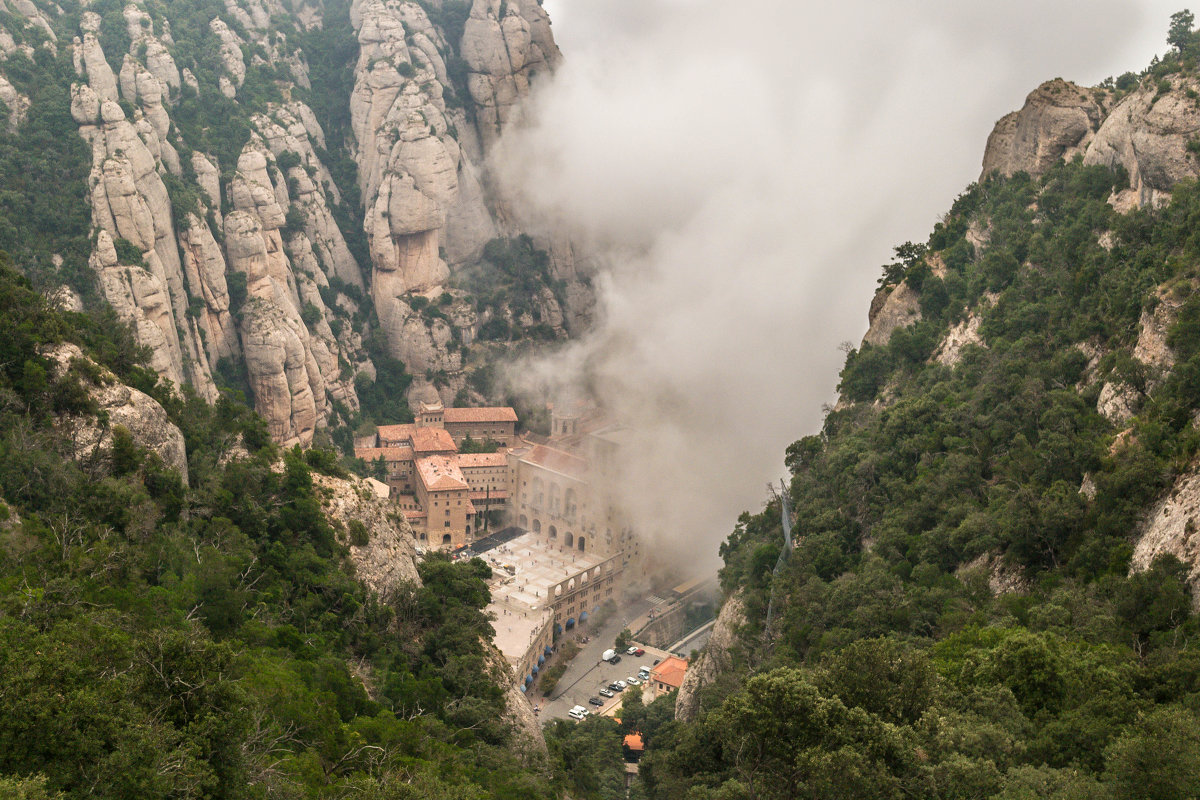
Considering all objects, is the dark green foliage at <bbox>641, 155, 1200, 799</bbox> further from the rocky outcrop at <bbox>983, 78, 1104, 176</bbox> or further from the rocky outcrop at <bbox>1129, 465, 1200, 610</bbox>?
the rocky outcrop at <bbox>983, 78, 1104, 176</bbox>

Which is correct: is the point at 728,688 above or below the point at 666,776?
above

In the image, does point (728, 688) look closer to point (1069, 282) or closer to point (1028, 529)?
point (1028, 529)

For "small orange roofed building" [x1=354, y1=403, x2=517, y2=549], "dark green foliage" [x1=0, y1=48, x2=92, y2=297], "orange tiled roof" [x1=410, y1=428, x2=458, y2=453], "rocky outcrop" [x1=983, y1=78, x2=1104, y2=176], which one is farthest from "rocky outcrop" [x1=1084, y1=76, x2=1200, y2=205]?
"orange tiled roof" [x1=410, y1=428, x2=458, y2=453]

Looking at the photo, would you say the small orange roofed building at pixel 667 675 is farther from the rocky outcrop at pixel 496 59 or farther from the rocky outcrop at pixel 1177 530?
the rocky outcrop at pixel 496 59

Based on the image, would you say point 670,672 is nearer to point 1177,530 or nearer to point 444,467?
point 444,467

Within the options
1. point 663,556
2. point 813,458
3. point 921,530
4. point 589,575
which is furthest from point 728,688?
point 663,556

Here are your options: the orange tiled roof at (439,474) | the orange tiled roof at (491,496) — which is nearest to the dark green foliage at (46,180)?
the orange tiled roof at (439,474)
